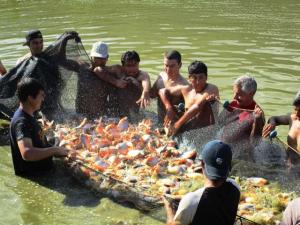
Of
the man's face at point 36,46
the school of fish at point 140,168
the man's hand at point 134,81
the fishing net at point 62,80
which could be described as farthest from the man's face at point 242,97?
the man's face at point 36,46

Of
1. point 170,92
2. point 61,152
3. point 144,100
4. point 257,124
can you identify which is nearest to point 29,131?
point 61,152

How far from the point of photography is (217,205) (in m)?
3.38

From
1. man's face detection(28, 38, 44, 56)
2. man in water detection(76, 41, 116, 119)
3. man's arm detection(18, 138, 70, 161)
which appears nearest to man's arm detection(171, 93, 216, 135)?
man in water detection(76, 41, 116, 119)

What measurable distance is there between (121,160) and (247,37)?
816 cm

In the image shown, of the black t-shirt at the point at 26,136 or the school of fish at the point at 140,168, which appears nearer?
the school of fish at the point at 140,168

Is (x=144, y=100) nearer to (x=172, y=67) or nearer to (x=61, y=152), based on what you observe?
(x=172, y=67)

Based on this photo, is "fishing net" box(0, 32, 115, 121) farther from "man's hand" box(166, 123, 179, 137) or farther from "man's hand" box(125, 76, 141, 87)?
"man's hand" box(166, 123, 179, 137)

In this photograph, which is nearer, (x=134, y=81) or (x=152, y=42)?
(x=134, y=81)

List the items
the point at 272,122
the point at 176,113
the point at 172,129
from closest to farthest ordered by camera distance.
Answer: the point at 272,122, the point at 172,129, the point at 176,113

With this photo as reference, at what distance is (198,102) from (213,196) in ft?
9.81

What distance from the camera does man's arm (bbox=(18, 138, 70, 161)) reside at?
5.28 metres

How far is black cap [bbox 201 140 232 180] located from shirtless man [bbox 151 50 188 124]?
10.9ft

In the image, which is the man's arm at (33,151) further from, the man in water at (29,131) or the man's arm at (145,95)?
the man's arm at (145,95)

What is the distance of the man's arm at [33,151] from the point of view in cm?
528
